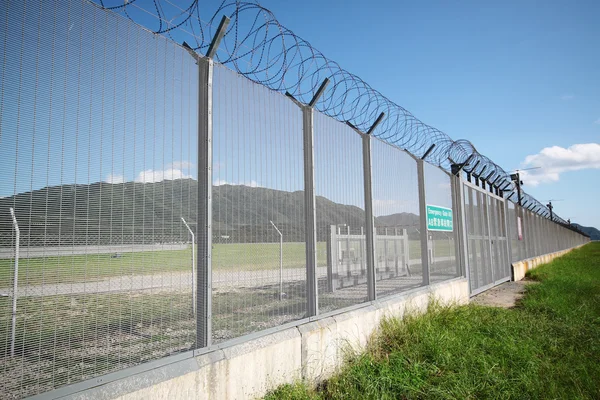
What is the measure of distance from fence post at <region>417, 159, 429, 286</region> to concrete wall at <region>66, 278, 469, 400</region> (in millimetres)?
2096

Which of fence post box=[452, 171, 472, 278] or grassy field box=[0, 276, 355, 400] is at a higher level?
fence post box=[452, 171, 472, 278]

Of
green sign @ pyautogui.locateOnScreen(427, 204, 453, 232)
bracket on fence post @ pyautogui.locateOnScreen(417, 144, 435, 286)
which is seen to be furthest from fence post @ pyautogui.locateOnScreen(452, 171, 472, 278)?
bracket on fence post @ pyautogui.locateOnScreen(417, 144, 435, 286)

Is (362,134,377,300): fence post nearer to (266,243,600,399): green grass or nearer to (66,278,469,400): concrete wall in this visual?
(66,278,469,400): concrete wall

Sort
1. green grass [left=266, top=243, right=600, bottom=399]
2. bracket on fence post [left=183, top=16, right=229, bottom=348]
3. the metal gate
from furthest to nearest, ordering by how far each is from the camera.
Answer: the metal gate, green grass [left=266, top=243, right=600, bottom=399], bracket on fence post [left=183, top=16, right=229, bottom=348]

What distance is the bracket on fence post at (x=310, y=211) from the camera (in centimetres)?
463

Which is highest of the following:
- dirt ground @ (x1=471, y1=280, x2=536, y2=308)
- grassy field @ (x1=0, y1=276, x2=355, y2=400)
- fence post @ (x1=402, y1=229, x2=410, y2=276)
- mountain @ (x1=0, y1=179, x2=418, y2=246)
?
mountain @ (x1=0, y1=179, x2=418, y2=246)

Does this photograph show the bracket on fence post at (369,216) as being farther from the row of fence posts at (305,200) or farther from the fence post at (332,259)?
the fence post at (332,259)

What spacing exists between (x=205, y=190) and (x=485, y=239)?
10.8 m

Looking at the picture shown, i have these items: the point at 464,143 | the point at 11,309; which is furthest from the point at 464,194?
the point at 11,309

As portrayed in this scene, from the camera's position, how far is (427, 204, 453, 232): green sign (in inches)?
332

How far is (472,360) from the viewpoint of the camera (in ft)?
16.4

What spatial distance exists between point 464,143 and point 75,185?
32.4 feet

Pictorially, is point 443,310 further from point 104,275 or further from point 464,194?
point 104,275

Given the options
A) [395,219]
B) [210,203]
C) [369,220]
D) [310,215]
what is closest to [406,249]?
[395,219]
